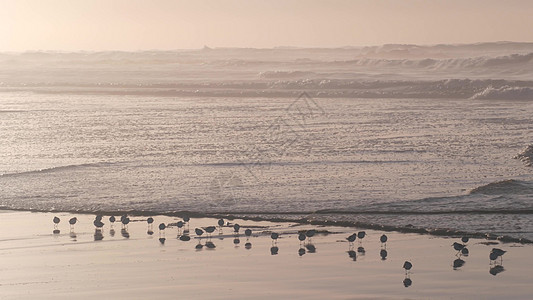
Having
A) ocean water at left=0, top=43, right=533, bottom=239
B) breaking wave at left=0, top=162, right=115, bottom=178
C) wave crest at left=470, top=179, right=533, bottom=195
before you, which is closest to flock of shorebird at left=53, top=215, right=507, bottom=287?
ocean water at left=0, top=43, right=533, bottom=239

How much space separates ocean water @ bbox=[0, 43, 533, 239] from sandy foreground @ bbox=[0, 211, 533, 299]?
2.25 meters

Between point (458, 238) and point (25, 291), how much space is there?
8826 mm

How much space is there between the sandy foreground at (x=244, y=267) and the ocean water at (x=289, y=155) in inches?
88.6

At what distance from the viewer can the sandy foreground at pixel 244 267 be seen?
47.3 ft

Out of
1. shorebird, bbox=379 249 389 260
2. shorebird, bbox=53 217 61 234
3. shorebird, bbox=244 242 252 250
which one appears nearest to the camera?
shorebird, bbox=379 249 389 260

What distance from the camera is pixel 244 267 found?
16.0m

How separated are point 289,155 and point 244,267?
1444cm

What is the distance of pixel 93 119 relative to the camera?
43.3 metres

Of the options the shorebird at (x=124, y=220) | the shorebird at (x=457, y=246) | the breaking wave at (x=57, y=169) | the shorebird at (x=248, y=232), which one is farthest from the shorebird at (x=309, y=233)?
the breaking wave at (x=57, y=169)

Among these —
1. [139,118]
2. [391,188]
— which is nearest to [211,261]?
[391,188]

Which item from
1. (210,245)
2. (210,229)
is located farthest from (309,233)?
(210,229)

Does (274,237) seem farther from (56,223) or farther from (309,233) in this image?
(56,223)

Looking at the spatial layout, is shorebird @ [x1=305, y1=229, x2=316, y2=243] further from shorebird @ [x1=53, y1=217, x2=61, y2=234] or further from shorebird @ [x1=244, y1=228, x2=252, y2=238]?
shorebird @ [x1=53, y1=217, x2=61, y2=234]

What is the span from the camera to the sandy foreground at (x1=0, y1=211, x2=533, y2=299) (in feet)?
47.3
